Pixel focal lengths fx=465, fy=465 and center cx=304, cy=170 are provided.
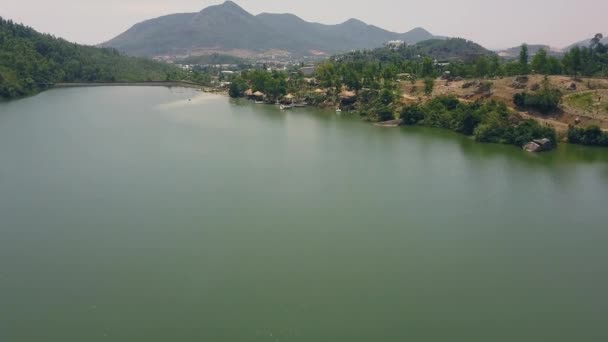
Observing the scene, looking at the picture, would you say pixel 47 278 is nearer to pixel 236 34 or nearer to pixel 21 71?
pixel 21 71

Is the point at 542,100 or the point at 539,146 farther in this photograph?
the point at 542,100

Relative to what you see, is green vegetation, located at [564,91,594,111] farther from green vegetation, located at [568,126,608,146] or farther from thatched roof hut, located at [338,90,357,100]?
thatched roof hut, located at [338,90,357,100]

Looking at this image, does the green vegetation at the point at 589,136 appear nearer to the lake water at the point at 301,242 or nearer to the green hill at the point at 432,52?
the lake water at the point at 301,242

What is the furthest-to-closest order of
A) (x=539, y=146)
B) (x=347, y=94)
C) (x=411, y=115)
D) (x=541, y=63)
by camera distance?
(x=347, y=94), (x=541, y=63), (x=411, y=115), (x=539, y=146)

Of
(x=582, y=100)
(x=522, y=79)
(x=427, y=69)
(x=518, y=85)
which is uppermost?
(x=427, y=69)

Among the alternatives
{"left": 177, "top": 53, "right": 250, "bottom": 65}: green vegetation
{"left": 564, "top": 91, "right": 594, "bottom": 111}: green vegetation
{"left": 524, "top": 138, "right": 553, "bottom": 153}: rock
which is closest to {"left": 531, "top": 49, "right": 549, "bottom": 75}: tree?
{"left": 564, "top": 91, "right": 594, "bottom": 111}: green vegetation

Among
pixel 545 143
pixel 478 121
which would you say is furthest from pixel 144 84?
pixel 545 143

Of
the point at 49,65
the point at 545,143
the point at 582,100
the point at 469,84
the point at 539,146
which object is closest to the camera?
the point at 539,146

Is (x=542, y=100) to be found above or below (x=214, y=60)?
below

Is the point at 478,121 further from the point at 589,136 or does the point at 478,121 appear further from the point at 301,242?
the point at 301,242
